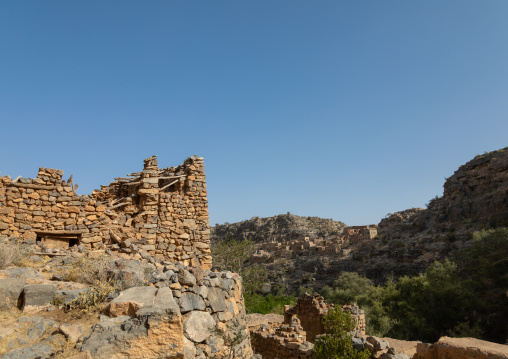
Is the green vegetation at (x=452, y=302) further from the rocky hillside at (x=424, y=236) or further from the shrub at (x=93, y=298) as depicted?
the shrub at (x=93, y=298)

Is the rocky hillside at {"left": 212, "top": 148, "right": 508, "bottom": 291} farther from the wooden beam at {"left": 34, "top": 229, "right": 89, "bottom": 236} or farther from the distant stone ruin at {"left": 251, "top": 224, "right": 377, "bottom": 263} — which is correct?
the wooden beam at {"left": 34, "top": 229, "right": 89, "bottom": 236}

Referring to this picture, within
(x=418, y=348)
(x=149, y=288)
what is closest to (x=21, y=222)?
(x=149, y=288)

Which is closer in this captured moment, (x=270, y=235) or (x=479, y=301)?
(x=479, y=301)

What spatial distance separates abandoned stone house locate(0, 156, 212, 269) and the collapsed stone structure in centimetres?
363

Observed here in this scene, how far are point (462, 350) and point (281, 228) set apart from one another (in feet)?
199

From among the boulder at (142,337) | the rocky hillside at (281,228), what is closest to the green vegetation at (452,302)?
the boulder at (142,337)

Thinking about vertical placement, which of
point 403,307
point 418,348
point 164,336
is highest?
point 164,336

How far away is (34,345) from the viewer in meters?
3.18

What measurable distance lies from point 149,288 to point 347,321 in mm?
5775

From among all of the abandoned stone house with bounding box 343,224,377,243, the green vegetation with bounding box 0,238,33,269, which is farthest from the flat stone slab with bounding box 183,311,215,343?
the abandoned stone house with bounding box 343,224,377,243

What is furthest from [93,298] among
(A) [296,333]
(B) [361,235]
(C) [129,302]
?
(B) [361,235]

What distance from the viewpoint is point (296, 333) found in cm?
1055

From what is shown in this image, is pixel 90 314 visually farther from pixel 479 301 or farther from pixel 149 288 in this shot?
pixel 479 301

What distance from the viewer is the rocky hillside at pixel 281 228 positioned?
200 feet
